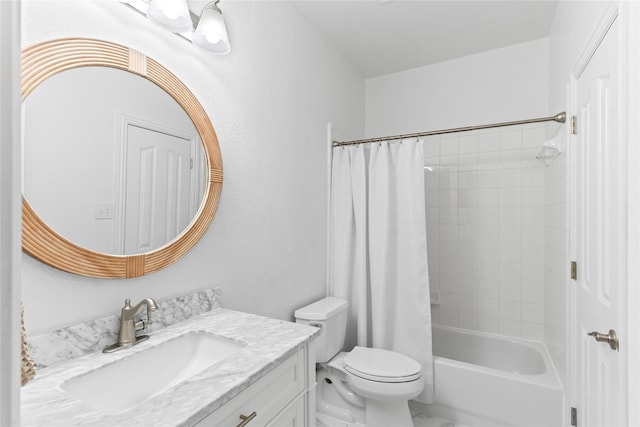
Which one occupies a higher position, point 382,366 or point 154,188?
point 154,188

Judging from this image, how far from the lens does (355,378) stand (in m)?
1.81

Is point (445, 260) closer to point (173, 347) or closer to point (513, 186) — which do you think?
point (513, 186)

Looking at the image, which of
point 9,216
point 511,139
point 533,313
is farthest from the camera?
point 511,139

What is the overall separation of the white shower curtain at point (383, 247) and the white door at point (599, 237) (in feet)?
2.61

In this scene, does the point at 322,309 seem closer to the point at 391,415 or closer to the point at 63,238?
the point at 391,415

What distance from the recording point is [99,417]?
0.69 meters

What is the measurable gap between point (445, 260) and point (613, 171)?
5.93ft

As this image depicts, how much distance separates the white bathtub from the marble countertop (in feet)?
4.18

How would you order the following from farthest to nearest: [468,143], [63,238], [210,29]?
[468,143] < [210,29] < [63,238]

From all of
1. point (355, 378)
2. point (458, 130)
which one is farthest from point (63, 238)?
point (458, 130)

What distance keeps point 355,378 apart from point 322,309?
1.39ft

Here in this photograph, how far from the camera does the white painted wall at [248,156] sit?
1.01 m

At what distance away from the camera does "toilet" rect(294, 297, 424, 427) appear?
174cm

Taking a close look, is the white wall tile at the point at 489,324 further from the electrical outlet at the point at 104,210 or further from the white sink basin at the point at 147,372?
the electrical outlet at the point at 104,210
